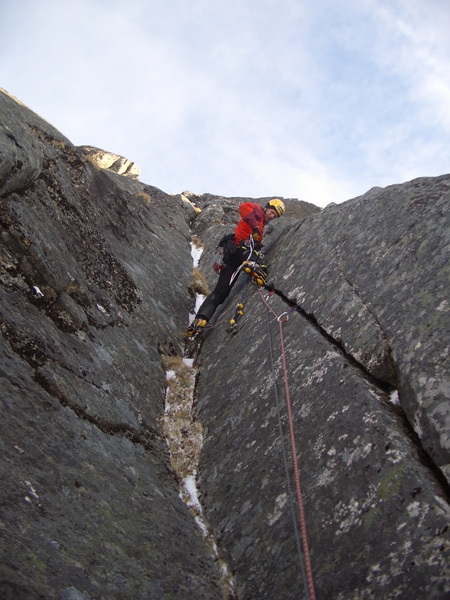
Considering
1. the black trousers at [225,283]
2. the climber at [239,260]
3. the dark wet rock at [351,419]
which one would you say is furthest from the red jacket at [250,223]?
the dark wet rock at [351,419]

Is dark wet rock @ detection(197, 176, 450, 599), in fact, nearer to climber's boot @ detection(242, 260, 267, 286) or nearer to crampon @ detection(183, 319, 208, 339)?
crampon @ detection(183, 319, 208, 339)

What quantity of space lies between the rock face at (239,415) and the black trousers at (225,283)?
115 centimetres

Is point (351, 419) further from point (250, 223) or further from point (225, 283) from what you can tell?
point (250, 223)

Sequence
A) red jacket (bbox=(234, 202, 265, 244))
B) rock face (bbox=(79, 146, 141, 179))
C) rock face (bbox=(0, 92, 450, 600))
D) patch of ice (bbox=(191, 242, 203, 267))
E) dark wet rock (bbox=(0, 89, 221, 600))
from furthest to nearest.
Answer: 1. rock face (bbox=(79, 146, 141, 179))
2. patch of ice (bbox=(191, 242, 203, 267))
3. red jacket (bbox=(234, 202, 265, 244))
4. rock face (bbox=(0, 92, 450, 600))
5. dark wet rock (bbox=(0, 89, 221, 600))

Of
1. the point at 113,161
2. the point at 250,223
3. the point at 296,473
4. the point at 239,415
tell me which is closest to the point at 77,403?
the point at 239,415

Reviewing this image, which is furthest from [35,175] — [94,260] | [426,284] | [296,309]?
[426,284]

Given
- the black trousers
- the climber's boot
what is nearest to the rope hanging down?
the climber's boot

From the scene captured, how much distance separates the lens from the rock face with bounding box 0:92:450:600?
4.42 metres

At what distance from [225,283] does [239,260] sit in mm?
820

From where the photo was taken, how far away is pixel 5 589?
3.38m

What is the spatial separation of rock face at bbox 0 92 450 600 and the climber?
96 cm

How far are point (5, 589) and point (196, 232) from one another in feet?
62.3

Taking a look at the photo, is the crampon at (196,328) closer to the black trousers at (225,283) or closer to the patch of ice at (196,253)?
the black trousers at (225,283)

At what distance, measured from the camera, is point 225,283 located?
40.8 feet
